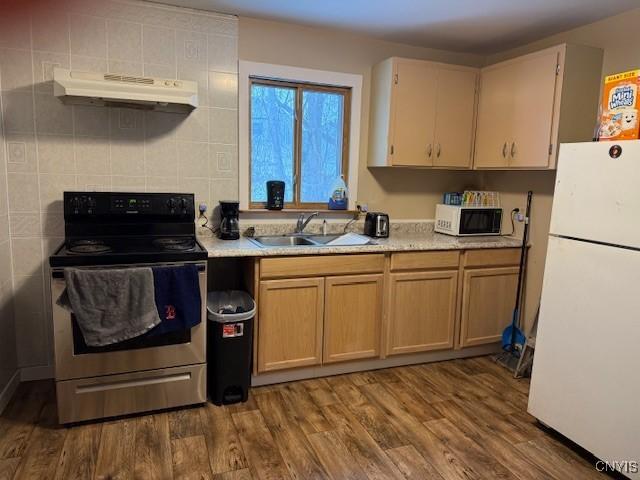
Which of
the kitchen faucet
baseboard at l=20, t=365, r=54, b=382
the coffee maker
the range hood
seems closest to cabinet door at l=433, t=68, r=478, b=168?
the kitchen faucet

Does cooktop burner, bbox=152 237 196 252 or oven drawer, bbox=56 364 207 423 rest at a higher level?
cooktop burner, bbox=152 237 196 252

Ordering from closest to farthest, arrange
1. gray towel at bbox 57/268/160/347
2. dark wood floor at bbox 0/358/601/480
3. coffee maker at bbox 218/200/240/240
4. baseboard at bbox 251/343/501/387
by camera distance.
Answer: dark wood floor at bbox 0/358/601/480, gray towel at bbox 57/268/160/347, baseboard at bbox 251/343/501/387, coffee maker at bbox 218/200/240/240

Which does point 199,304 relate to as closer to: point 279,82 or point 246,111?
point 246,111

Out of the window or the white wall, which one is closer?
the white wall

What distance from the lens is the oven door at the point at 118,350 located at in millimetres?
2086

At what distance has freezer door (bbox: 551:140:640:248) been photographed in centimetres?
182

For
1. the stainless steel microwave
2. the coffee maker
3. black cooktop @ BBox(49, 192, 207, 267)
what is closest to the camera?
black cooktop @ BBox(49, 192, 207, 267)

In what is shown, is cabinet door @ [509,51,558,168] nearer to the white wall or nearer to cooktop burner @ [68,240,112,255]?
cooktop burner @ [68,240,112,255]

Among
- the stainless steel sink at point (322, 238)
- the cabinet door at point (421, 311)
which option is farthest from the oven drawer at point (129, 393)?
the cabinet door at point (421, 311)

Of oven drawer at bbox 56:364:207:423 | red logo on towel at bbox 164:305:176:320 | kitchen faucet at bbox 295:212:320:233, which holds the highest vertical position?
kitchen faucet at bbox 295:212:320:233

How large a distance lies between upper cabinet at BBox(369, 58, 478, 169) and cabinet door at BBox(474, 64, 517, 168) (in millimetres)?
70

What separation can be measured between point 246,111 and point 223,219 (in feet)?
2.42

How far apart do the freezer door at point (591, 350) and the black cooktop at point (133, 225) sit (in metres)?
1.80

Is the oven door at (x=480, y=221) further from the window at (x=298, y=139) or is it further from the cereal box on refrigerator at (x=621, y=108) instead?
the cereal box on refrigerator at (x=621, y=108)
